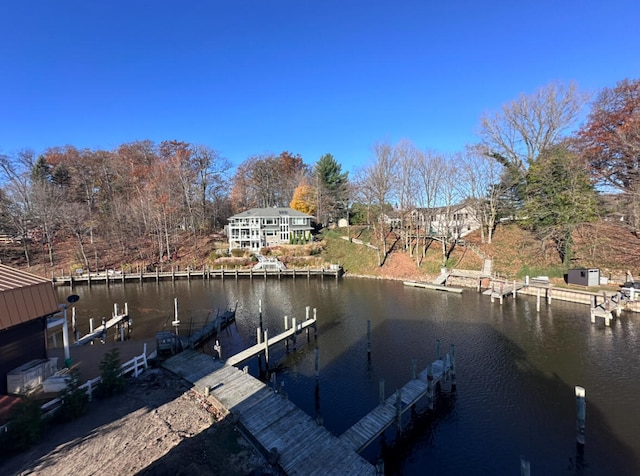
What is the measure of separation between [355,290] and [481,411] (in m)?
20.6

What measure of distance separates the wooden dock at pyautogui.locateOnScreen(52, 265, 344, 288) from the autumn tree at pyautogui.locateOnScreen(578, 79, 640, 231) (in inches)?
1196

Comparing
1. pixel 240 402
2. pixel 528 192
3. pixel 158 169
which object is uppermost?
pixel 158 169

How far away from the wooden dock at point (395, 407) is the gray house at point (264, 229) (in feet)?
119

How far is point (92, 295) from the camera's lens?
107ft

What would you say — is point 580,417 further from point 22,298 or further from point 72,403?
point 22,298

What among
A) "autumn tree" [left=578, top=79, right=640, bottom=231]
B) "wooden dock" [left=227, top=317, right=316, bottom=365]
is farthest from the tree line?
"wooden dock" [left=227, top=317, right=316, bottom=365]

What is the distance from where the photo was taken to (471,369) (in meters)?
15.5

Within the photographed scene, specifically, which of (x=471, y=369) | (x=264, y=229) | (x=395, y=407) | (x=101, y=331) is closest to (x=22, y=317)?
(x=101, y=331)

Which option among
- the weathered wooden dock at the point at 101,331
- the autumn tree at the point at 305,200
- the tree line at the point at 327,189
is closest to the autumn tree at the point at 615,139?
the tree line at the point at 327,189

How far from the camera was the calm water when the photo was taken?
1038 cm

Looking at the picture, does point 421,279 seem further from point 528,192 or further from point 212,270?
point 212,270

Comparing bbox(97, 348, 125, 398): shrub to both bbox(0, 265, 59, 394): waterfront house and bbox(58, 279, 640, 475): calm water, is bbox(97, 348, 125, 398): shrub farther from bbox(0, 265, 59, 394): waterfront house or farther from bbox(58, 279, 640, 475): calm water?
bbox(58, 279, 640, 475): calm water

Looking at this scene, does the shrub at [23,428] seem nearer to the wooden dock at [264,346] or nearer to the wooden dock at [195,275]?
the wooden dock at [264,346]

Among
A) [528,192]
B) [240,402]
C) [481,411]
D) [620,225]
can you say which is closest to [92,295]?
[240,402]
